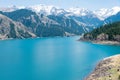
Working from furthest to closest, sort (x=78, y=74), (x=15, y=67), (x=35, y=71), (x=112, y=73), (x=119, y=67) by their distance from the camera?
(x=15, y=67) < (x=35, y=71) < (x=78, y=74) < (x=119, y=67) < (x=112, y=73)

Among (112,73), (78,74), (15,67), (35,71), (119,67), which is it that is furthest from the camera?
(15,67)

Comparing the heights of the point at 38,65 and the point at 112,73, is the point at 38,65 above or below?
below

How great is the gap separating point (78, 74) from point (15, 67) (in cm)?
3792

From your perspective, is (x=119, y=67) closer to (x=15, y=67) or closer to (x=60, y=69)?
(x=60, y=69)

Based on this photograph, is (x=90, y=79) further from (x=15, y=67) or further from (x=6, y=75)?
(x=15, y=67)

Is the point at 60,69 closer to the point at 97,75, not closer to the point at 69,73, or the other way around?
the point at 69,73

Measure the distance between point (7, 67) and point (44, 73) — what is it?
92.4 feet

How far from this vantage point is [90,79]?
109 meters

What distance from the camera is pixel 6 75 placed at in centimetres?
13138

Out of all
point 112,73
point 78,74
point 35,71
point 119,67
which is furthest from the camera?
point 35,71

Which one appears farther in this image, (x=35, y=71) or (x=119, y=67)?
(x=35, y=71)

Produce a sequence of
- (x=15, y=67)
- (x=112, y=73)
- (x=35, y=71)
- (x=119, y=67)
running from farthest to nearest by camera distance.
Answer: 1. (x=15, y=67)
2. (x=35, y=71)
3. (x=119, y=67)
4. (x=112, y=73)

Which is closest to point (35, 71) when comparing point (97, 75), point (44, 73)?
point (44, 73)

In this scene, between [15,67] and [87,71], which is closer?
[87,71]
